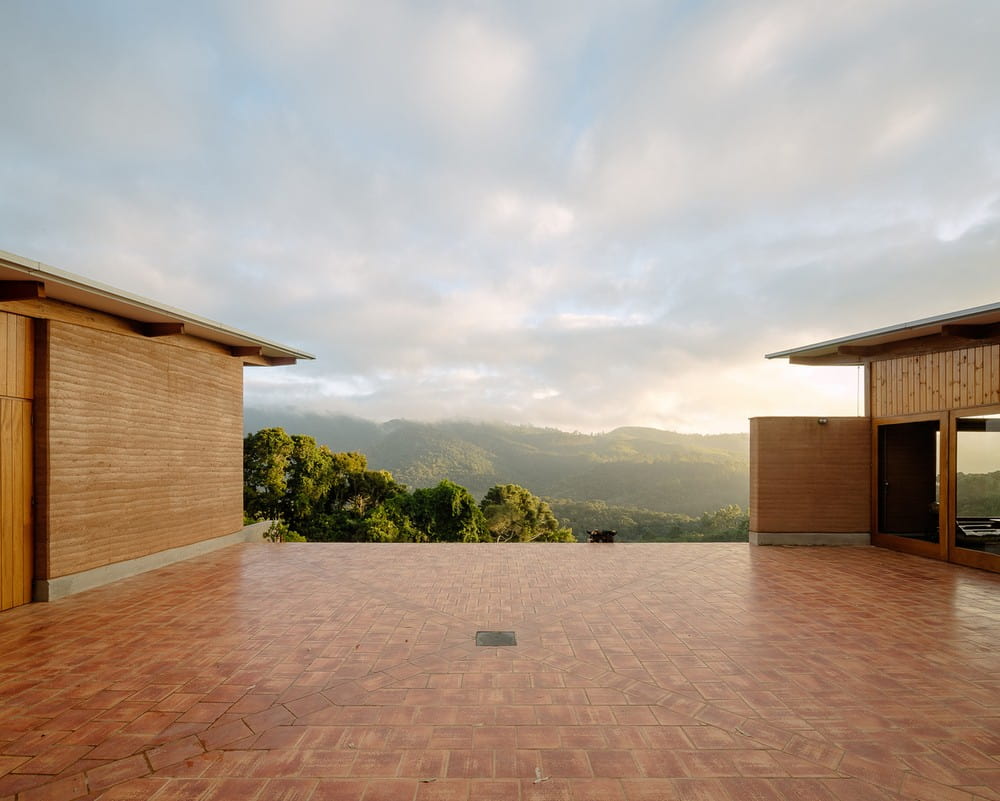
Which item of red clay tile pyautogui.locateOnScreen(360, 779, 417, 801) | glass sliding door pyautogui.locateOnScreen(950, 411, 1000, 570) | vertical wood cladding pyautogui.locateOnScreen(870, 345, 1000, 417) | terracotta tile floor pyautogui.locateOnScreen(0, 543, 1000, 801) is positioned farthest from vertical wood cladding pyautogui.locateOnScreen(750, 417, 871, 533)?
red clay tile pyautogui.locateOnScreen(360, 779, 417, 801)

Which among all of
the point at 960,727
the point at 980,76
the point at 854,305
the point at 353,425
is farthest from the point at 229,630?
the point at 353,425

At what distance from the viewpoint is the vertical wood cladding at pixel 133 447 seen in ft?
19.9

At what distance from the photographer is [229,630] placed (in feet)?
15.9

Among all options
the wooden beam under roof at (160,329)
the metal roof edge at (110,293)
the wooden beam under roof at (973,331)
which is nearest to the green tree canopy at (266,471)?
the metal roof edge at (110,293)

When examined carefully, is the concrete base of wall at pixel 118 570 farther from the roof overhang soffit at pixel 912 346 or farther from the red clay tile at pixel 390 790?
the roof overhang soffit at pixel 912 346

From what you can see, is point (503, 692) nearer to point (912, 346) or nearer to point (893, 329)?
point (893, 329)

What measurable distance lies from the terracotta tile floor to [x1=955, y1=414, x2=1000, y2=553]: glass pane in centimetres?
179

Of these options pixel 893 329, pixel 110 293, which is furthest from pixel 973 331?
pixel 110 293

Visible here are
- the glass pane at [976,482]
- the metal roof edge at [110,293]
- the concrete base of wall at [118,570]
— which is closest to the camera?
the metal roof edge at [110,293]

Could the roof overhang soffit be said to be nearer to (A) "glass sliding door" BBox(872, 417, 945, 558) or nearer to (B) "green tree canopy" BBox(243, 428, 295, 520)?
(A) "glass sliding door" BBox(872, 417, 945, 558)

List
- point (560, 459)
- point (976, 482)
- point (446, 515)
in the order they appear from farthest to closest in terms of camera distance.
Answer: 1. point (560, 459)
2. point (446, 515)
3. point (976, 482)

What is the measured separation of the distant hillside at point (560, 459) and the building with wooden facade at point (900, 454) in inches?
1090

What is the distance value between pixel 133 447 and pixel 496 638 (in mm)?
6074

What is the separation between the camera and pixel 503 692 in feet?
11.7
